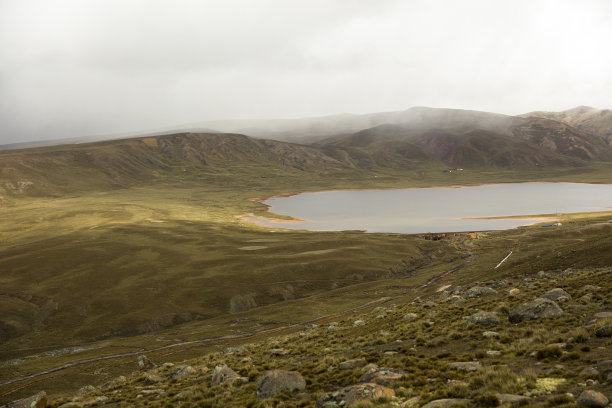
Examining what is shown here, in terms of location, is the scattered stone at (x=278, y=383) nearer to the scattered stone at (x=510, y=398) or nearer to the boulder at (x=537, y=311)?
the scattered stone at (x=510, y=398)

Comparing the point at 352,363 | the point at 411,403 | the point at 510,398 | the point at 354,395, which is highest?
the point at 510,398

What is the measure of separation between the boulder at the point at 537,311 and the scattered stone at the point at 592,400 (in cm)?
1243

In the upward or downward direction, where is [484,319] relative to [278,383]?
upward

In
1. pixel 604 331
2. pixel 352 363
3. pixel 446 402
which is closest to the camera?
pixel 446 402

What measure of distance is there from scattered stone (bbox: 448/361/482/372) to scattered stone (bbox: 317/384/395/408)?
390 centimetres

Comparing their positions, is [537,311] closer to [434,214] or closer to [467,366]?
[467,366]

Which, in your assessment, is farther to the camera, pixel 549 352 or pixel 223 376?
pixel 223 376

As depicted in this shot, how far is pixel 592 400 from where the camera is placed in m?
10.4

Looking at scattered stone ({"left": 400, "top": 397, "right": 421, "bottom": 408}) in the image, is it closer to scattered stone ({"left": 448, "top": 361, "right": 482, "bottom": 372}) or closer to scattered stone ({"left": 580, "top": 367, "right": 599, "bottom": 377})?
scattered stone ({"left": 448, "top": 361, "right": 482, "bottom": 372})

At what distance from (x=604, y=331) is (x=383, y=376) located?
1011cm

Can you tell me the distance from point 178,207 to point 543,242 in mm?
165337

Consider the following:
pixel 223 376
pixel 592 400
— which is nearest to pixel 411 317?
pixel 223 376

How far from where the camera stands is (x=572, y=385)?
40.8 feet

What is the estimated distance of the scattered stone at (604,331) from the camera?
54.1 feet
